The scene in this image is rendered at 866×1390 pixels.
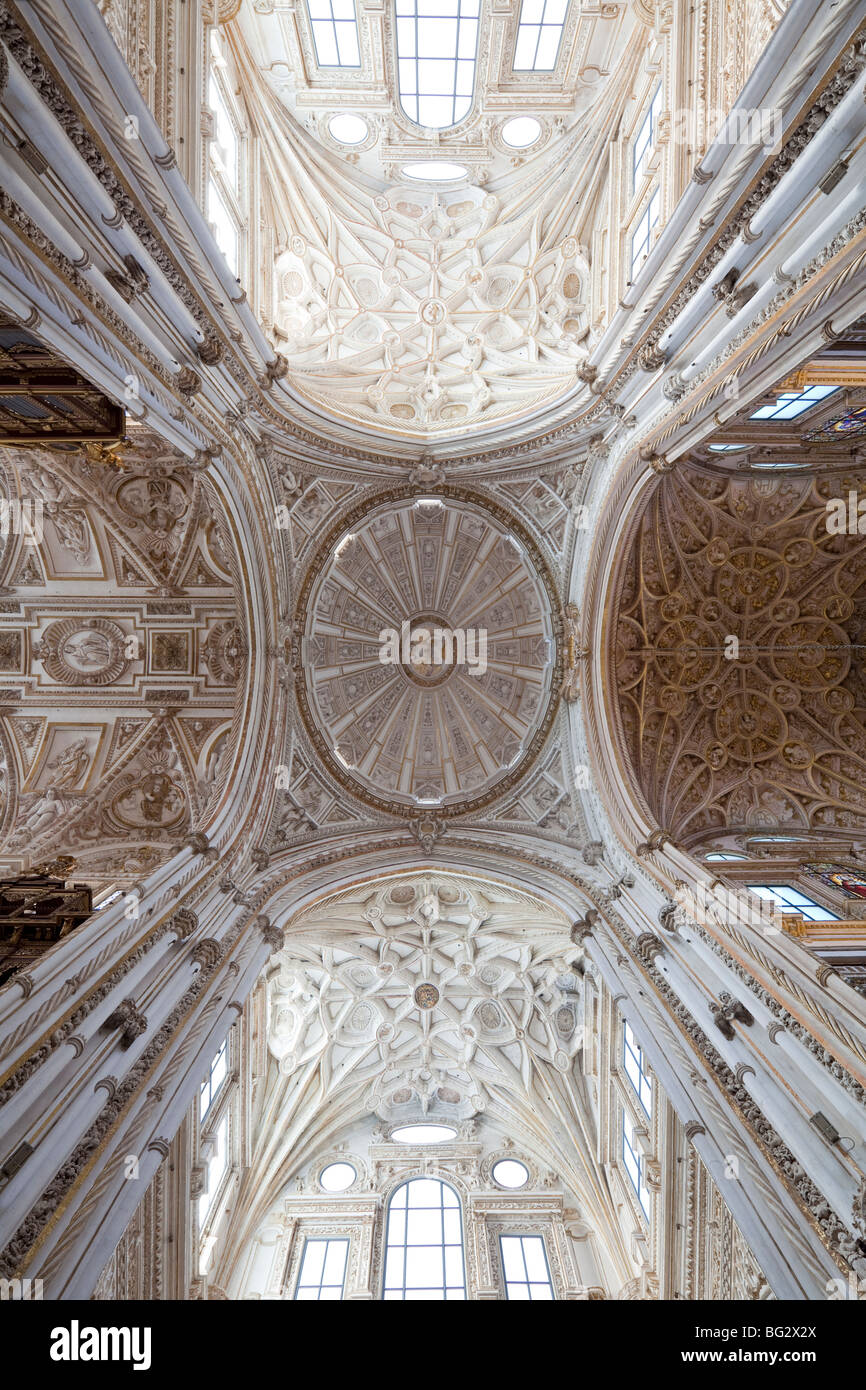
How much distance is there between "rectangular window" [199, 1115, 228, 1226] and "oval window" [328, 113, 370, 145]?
73.1ft

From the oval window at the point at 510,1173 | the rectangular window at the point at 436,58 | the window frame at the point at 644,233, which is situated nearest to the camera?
the window frame at the point at 644,233

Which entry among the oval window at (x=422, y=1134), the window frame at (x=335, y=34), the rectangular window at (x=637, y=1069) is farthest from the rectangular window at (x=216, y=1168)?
the window frame at (x=335, y=34)

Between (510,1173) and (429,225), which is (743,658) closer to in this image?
(429,225)

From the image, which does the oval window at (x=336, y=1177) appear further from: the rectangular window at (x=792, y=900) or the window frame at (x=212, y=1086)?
the rectangular window at (x=792, y=900)

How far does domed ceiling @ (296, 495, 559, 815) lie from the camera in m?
18.2

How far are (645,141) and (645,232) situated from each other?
1741mm

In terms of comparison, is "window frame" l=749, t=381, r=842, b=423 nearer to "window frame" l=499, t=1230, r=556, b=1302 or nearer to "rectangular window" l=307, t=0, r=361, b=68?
"rectangular window" l=307, t=0, r=361, b=68

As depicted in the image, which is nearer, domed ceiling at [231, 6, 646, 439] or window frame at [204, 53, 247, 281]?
window frame at [204, 53, 247, 281]

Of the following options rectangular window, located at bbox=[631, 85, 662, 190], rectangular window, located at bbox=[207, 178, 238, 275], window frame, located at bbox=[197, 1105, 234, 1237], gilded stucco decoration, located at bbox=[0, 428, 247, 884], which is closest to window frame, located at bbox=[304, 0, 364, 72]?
rectangular window, located at bbox=[207, 178, 238, 275]

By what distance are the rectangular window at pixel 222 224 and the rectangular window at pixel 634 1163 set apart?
18.9 m

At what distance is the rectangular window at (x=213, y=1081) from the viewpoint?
15410 millimetres

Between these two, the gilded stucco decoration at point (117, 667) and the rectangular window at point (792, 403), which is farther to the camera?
the gilded stucco decoration at point (117, 667)

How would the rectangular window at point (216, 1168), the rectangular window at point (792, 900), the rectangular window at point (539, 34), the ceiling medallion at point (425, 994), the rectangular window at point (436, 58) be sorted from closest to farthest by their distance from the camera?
the rectangular window at point (792, 900), the rectangular window at point (539, 34), the rectangular window at point (436, 58), the rectangular window at point (216, 1168), the ceiling medallion at point (425, 994)

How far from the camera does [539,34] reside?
1539 centimetres
